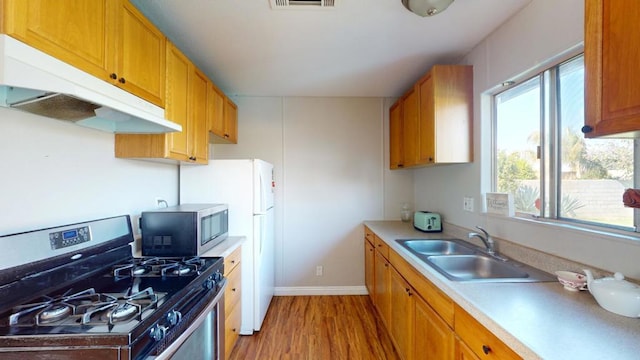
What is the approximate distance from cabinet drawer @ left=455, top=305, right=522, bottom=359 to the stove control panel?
1.81 metres

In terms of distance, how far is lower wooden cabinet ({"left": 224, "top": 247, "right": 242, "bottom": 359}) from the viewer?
1881mm

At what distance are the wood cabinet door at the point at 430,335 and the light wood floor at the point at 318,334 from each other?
0.70 m

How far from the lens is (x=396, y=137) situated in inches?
118

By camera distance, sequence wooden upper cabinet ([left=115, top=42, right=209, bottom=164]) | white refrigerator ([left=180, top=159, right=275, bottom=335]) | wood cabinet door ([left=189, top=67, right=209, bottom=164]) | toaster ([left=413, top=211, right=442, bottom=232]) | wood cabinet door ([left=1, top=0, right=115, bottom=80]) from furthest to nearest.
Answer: toaster ([left=413, top=211, right=442, bottom=232])
white refrigerator ([left=180, top=159, right=275, bottom=335])
wood cabinet door ([left=189, top=67, right=209, bottom=164])
wooden upper cabinet ([left=115, top=42, right=209, bottom=164])
wood cabinet door ([left=1, top=0, right=115, bottom=80])

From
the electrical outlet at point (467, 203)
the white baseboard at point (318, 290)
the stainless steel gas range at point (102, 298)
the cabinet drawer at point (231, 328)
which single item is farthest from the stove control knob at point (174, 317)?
the white baseboard at point (318, 290)

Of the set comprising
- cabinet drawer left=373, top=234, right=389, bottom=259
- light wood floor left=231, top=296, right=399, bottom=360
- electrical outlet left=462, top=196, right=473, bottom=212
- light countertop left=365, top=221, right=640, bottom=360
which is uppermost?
electrical outlet left=462, top=196, right=473, bottom=212

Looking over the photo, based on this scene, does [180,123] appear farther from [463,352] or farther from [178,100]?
[463,352]

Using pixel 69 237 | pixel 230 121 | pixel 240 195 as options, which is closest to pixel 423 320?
pixel 240 195

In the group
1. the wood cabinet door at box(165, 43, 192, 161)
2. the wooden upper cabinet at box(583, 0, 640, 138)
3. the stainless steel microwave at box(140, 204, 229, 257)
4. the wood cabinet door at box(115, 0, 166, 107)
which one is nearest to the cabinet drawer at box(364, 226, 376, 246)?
the stainless steel microwave at box(140, 204, 229, 257)

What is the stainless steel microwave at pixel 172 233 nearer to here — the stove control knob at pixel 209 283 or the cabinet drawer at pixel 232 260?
the cabinet drawer at pixel 232 260

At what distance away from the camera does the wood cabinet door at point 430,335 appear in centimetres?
123

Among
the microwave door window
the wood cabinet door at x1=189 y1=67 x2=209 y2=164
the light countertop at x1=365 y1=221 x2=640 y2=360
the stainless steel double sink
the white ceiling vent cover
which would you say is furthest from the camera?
the wood cabinet door at x1=189 y1=67 x2=209 y2=164

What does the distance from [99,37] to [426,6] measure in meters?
1.65

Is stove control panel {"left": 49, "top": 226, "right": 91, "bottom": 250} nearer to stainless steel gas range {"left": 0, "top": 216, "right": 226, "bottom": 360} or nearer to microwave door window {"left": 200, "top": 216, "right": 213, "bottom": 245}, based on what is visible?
stainless steel gas range {"left": 0, "top": 216, "right": 226, "bottom": 360}
